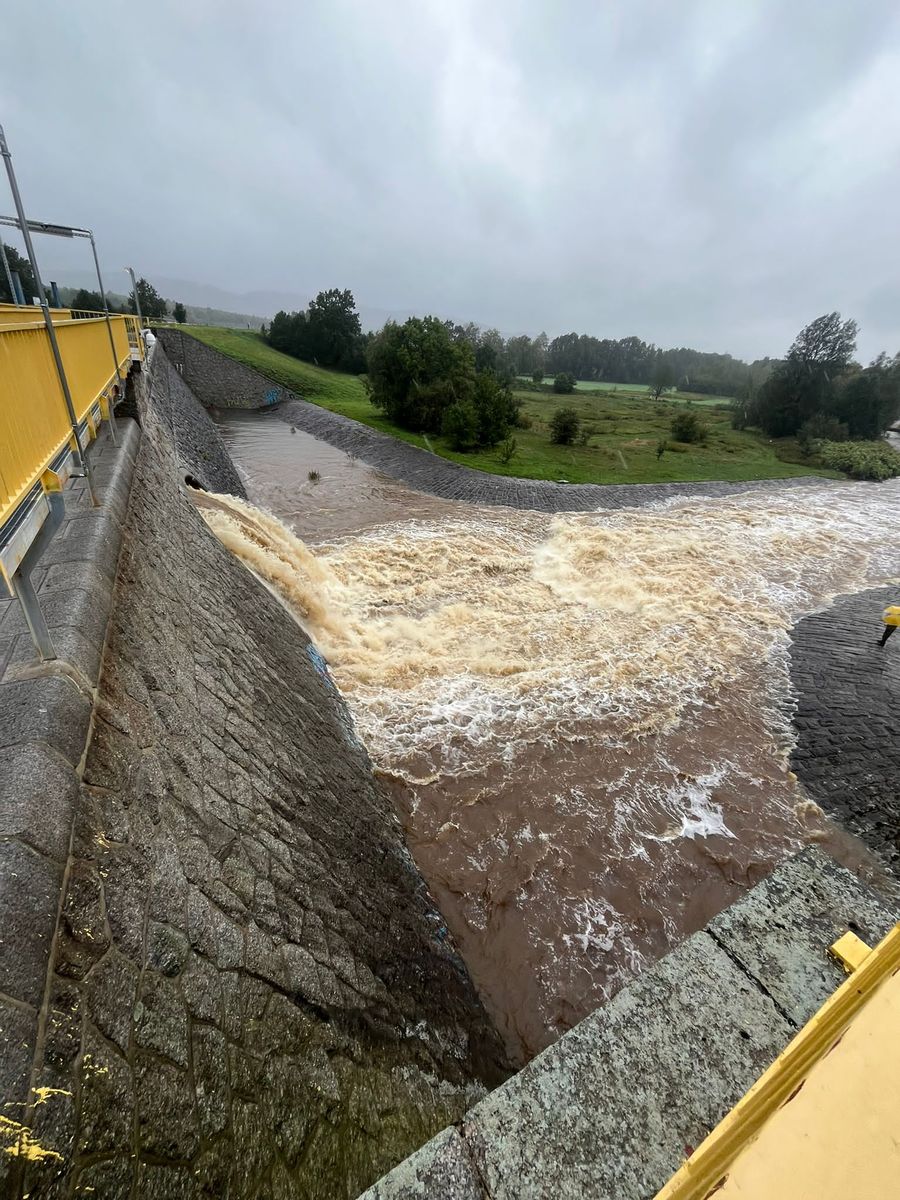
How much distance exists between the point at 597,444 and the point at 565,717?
25.4 meters

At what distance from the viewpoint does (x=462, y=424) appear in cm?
2436

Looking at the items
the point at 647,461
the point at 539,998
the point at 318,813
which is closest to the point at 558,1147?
the point at 318,813

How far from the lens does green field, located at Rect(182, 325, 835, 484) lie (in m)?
23.0

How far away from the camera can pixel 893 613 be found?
9.77m

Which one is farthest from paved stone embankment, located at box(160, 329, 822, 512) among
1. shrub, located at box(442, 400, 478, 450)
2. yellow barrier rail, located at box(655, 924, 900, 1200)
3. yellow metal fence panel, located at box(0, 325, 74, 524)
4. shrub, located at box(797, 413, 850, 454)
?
yellow barrier rail, located at box(655, 924, 900, 1200)

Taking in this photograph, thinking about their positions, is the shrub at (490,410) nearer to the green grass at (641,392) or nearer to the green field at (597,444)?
the green field at (597,444)

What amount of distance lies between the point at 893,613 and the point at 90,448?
13744 mm

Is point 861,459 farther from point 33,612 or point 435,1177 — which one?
point 33,612

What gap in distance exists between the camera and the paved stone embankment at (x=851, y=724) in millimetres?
6693

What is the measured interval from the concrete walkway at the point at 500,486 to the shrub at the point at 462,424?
217 cm

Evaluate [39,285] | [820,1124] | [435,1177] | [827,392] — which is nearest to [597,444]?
[827,392]

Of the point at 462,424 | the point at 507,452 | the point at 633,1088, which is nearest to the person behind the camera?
the point at 633,1088

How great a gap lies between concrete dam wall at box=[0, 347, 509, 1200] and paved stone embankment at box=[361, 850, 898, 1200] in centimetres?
96

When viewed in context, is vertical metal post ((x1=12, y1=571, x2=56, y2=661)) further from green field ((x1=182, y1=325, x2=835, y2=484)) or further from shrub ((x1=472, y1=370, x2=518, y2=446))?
shrub ((x1=472, y1=370, x2=518, y2=446))
